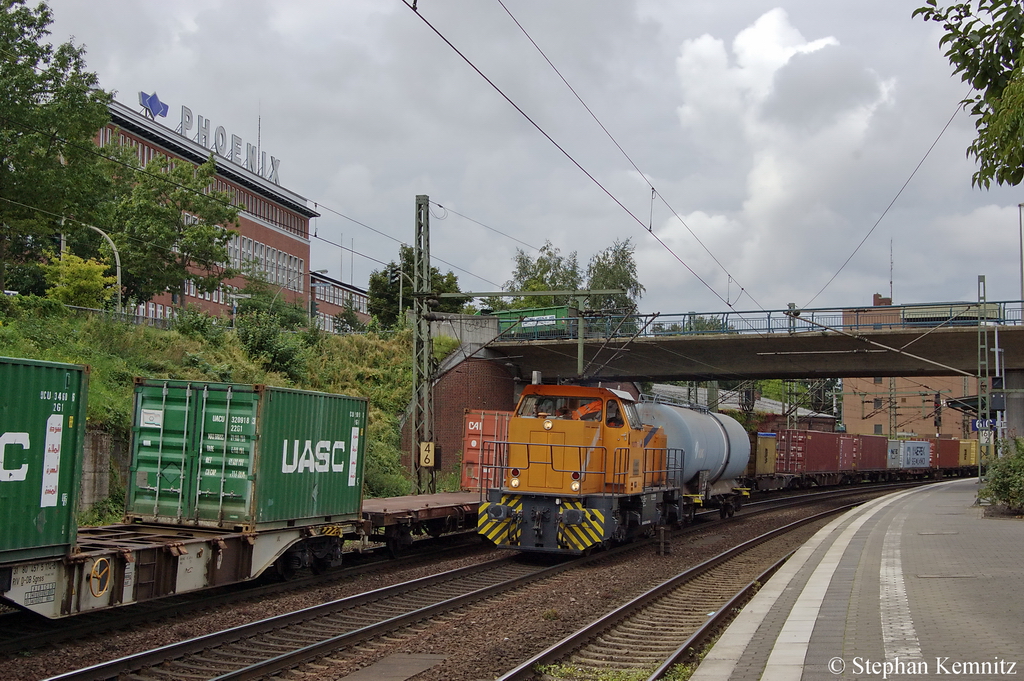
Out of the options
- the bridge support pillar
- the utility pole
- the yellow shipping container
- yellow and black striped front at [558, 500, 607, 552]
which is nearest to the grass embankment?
the utility pole

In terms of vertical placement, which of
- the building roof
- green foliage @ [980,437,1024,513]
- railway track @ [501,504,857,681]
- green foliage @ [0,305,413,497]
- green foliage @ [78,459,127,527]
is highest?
the building roof

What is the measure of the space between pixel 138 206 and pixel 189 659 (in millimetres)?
34346

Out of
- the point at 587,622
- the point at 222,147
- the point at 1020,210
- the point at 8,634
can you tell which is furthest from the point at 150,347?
Answer: the point at 222,147

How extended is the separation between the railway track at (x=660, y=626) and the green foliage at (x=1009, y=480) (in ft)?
31.9

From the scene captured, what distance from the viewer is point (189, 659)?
8.70 meters

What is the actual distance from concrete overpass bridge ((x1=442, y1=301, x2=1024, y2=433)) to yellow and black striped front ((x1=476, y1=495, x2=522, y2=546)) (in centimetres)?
1688

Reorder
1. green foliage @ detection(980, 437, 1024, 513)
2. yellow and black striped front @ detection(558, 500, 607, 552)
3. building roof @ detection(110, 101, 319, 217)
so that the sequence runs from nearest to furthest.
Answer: yellow and black striped front @ detection(558, 500, 607, 552)
green foliage @ detection(980, 437, 1024, 513)
building roof @ detection(110, 101, 319, 217)

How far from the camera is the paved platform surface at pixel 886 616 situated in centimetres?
711

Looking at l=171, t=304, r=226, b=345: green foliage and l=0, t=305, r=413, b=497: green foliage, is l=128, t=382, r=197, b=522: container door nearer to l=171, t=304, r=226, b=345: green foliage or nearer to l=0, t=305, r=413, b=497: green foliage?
l=0, t=305, r=413, b=497: green foliage

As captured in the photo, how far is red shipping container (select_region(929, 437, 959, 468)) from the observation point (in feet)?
201

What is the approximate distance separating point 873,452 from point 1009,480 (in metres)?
30.7

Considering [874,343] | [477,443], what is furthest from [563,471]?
[874,343]

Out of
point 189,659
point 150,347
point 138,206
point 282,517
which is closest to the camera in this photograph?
point 189,659

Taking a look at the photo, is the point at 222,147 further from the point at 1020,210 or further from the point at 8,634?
the point at 8,634
